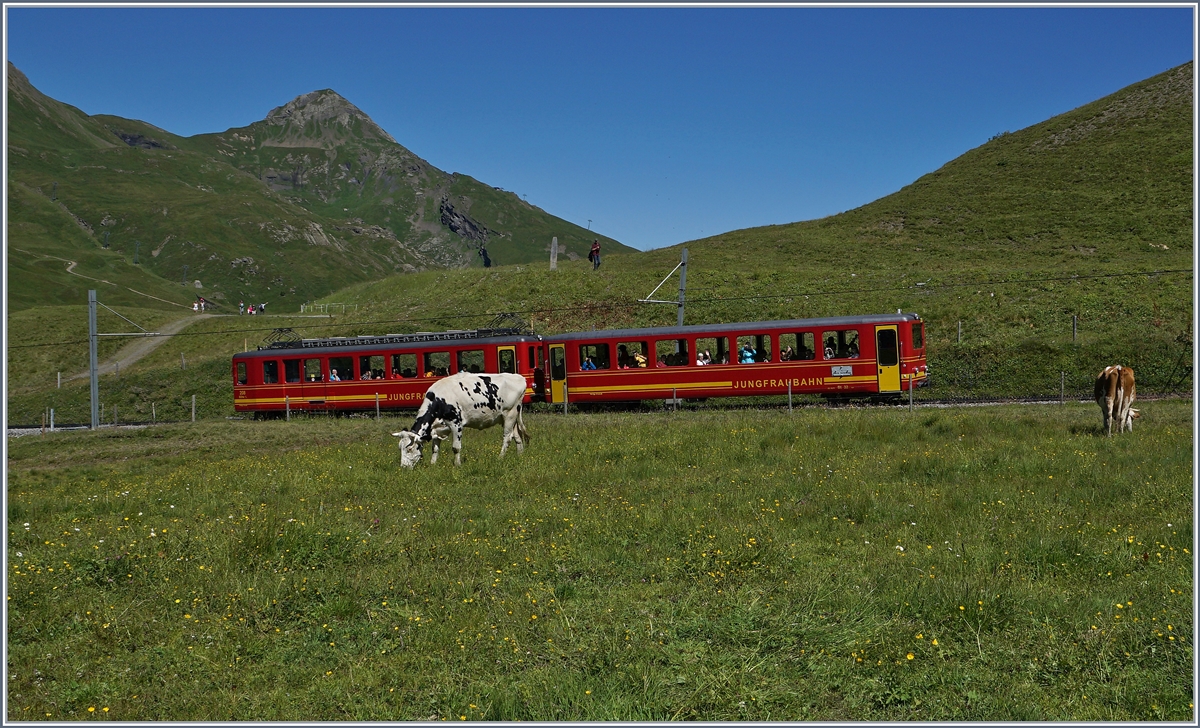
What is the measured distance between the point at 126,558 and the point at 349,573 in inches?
101

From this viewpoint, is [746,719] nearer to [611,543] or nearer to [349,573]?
[611,543]

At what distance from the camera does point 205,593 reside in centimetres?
831

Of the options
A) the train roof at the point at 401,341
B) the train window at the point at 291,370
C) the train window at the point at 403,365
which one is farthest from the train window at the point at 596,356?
the train window at the point at 291,370

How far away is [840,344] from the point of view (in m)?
29.1

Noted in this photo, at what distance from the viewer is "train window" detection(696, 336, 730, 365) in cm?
3025

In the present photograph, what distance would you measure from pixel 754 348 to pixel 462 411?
1463cm

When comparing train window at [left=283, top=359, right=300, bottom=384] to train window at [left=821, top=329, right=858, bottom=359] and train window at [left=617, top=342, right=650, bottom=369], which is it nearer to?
train window at [left=617, top=342, right=650, bottom=369]

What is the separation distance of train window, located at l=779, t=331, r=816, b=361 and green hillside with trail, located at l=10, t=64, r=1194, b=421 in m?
6.52

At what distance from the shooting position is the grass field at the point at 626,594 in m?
6.03

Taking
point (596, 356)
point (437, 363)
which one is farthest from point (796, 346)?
point (437, 363)

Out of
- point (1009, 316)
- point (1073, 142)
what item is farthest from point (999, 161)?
point (1009, 316)

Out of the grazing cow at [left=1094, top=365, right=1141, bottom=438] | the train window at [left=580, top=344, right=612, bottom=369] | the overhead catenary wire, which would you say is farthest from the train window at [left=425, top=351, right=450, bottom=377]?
the grazing cow at [left=1094, top=365, right=1141, bottom=438]

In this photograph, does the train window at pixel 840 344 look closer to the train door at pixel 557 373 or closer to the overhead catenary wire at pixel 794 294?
the train door at pixel 557 373

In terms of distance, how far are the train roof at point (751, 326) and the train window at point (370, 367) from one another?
24.2 feet
